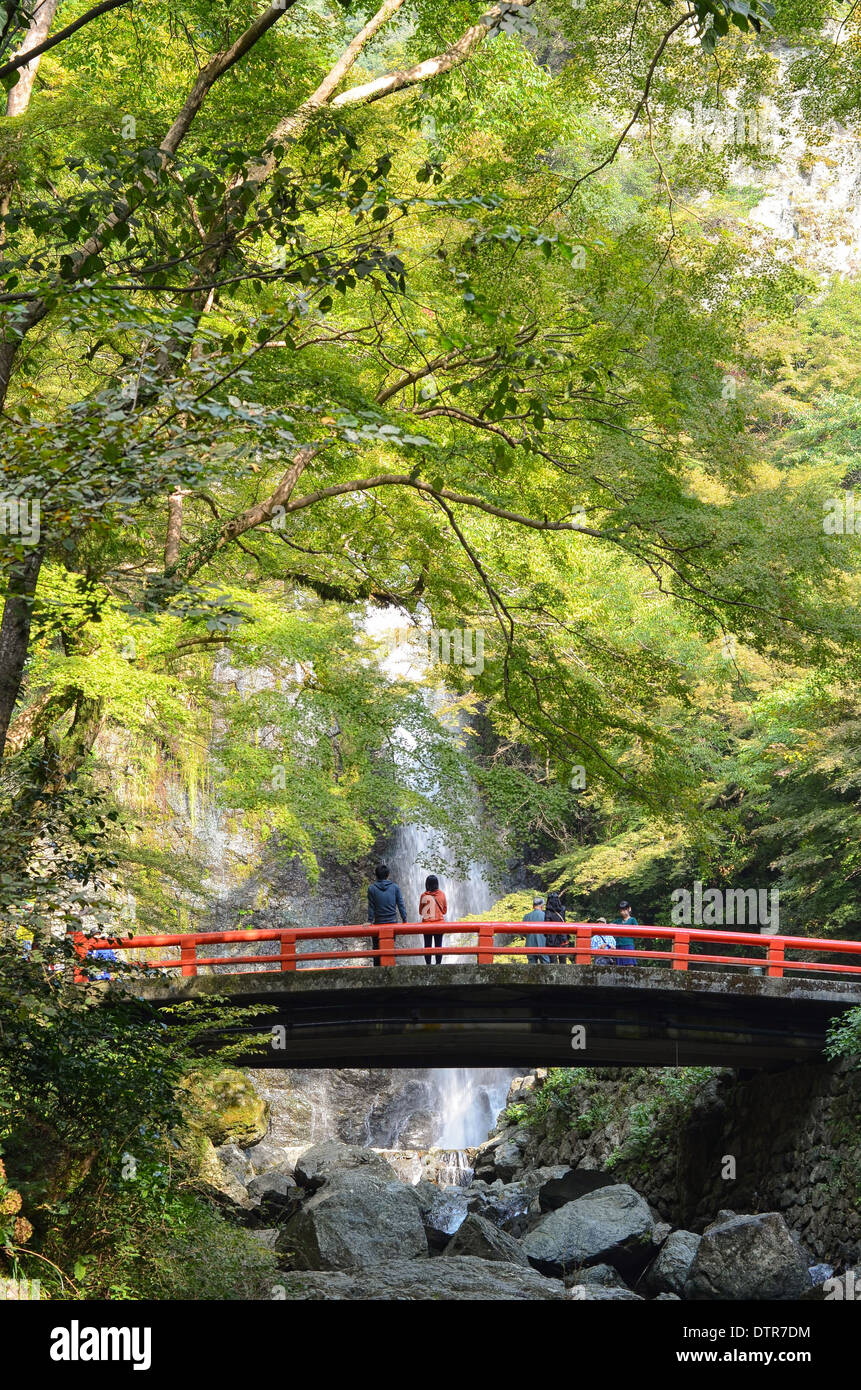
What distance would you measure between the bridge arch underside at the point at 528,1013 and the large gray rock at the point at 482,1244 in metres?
2.12

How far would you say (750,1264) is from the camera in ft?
39.7

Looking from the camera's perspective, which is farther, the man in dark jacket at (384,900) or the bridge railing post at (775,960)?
the man in dark jacket at (384,900)

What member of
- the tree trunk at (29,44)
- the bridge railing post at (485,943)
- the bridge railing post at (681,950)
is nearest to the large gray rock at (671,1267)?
the bridge railing post at (681,950)

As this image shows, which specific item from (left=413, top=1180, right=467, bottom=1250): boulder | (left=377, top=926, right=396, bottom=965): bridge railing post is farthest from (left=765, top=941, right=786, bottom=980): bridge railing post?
(left=413, top=1180, right=467, bottom=1250): boulder

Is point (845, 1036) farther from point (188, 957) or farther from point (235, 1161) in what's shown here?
point (235, 1161)

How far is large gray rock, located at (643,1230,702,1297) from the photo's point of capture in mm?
13070

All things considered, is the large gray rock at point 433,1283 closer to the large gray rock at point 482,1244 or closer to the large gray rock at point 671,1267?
the large gray rock at point 482,1244

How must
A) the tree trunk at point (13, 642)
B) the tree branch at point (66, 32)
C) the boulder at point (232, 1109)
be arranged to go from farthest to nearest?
1. the boulder at point (232, 1109)
2. the tree trunk at point (13, 642)
3. the tree branch at point (66, 32)

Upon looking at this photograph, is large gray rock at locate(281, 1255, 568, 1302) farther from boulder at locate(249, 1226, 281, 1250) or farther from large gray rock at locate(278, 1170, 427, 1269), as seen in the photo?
boulder at locate(249, 1226, 281, 1250)

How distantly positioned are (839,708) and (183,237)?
12631mm

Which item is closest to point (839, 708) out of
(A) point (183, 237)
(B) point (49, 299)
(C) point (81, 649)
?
(C) point (81, 649)

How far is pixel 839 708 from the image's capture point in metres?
16.8

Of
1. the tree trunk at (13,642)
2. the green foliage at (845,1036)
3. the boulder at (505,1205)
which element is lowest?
the boulder at (505,1205)

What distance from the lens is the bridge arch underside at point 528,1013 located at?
13.0 meters
